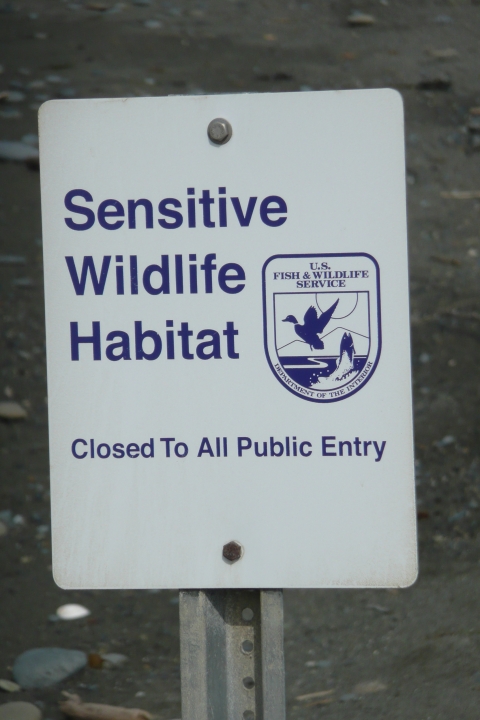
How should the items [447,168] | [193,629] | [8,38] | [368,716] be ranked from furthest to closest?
[8,38] < [447,168] < [368,716] < [193,629]

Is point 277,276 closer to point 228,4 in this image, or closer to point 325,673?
point 325,673

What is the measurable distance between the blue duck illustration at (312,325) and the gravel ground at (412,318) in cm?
162

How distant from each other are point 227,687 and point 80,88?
13.6 feet

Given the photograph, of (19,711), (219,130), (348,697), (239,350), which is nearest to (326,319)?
(239,350)

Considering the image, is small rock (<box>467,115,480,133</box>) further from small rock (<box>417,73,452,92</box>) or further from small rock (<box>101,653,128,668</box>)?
small rock (<box>101,653,128,668</box>)

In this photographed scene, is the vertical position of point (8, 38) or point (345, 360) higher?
point (8, 38)

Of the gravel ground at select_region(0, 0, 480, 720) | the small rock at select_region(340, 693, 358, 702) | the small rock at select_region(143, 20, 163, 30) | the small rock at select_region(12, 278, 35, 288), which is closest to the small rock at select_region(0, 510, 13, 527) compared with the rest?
the gravel ground at select_region(0, 0, 480, 720)

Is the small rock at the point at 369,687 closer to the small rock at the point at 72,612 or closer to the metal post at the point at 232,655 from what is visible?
the small rock at the point at 72,612

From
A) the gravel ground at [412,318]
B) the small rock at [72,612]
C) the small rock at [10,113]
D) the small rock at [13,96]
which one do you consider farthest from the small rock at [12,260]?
the small rock at [72,612]

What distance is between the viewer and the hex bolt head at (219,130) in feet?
3.90

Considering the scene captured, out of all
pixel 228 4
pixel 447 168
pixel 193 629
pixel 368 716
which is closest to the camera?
pixel 193 629

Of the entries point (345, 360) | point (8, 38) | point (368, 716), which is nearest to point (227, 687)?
point (345, 360)

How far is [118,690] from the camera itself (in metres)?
2.56

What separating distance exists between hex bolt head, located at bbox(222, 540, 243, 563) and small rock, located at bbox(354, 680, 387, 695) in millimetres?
1561
